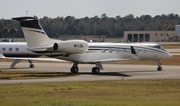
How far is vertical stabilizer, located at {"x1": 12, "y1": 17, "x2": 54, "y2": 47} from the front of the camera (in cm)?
4191

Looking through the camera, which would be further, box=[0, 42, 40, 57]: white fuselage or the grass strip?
box=[0, 42, 40, 57]: white fuselage

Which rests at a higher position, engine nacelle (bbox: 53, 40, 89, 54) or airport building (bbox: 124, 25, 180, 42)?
engine nacelle (bbox: 53, 40, 89, 54)

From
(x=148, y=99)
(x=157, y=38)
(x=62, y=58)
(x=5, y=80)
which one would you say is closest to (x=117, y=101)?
(x=148, y=99)

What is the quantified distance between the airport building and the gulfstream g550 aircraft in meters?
106

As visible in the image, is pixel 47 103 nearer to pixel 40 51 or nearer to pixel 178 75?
pixel 40 51

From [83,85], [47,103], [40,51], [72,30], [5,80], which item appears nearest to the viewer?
[47,103]

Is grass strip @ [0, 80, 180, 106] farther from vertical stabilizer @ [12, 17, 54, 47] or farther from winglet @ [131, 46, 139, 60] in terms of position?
winglet @ [131, 46, 139, 60]

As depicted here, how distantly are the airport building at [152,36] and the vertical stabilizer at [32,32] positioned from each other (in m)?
114

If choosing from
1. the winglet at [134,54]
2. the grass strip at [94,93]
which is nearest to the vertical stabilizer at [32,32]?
the grass strip at [94,93]

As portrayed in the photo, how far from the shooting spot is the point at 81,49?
4481 centimetres

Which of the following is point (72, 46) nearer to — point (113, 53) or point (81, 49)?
point (81, 49)

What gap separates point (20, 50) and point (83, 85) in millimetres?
18899

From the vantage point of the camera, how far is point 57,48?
42.4 m

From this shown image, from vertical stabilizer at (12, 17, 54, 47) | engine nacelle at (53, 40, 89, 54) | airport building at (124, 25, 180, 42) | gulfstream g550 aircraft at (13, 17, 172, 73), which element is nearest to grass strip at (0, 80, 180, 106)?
engine nacelle at (53, 40, 89, 54)
